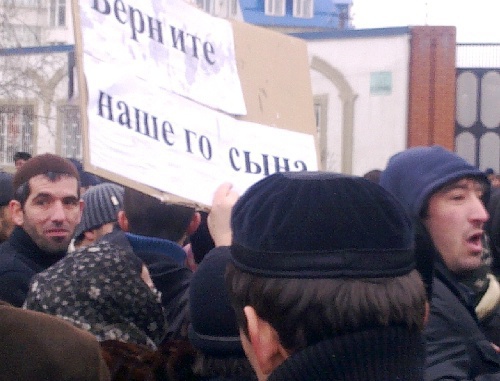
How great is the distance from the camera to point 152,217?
294 cm

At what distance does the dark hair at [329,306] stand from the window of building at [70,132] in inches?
762

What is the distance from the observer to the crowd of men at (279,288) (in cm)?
135

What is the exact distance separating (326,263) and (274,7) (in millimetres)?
43040

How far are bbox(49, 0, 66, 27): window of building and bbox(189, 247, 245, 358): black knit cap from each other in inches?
1510

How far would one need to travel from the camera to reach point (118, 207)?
432 cm

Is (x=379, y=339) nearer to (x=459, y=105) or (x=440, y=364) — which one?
(x=440, y=364)

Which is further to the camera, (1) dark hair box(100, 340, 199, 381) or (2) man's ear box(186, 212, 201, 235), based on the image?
(2) man's ear box(186, 212, 201, 235)

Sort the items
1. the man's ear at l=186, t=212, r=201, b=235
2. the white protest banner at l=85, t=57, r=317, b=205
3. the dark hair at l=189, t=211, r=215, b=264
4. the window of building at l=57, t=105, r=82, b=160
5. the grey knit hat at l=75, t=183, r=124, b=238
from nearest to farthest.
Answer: the white protest banner at l=85, t=57, r=317, b=205, the man's ear at l=186, t=212, r=201, b=235, the dark hair at l=189, t=211, r=215, b=264, the grey knit hat at l=75, t=183, r=124, b=238, the window of building at l=57, t=105, r=82, b=160

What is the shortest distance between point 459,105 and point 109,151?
17127 millimetres

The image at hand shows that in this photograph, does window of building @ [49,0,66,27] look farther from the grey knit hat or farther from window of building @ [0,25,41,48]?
the grey knit hat

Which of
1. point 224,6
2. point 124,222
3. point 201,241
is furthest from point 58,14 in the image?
point 124,222

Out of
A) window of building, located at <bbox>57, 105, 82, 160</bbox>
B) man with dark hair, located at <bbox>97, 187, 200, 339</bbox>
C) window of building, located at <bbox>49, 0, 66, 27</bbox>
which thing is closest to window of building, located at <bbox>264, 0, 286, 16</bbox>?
window of building, located at <bbox>49, 0, 66, 27</bbox>

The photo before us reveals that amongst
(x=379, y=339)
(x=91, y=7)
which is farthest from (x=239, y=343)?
(x=91, y=7)

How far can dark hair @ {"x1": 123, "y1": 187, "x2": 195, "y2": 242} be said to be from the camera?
116 inches
